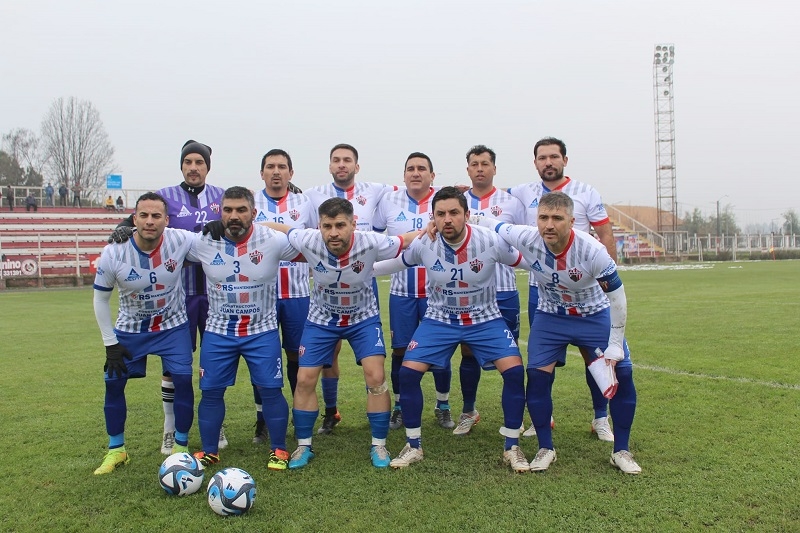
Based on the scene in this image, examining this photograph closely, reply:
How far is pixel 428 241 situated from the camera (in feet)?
16.1

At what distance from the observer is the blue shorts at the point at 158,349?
4.87 meters

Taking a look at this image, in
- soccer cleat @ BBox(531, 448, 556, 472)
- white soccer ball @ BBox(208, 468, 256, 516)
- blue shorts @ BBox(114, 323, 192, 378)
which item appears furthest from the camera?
blue shorts @ BBox(114, 323, 192, 378)

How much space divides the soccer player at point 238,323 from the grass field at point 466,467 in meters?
0.43

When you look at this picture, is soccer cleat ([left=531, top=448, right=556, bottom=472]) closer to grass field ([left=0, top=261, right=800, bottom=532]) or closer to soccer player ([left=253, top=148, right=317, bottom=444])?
grass field ([left=0, top=261, right=800, bottom=532])

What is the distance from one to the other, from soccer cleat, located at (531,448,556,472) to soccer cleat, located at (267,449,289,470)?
5.96 ft

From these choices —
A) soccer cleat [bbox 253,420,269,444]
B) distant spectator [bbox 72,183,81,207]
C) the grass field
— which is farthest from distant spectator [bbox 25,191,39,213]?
soccer cleat [bbox 253,420,269,444]

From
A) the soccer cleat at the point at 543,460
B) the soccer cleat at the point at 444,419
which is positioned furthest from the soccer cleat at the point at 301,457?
the soccer cleat at the point at 543,460

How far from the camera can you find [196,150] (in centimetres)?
558

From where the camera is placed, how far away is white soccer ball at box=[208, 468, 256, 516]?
3705 mm

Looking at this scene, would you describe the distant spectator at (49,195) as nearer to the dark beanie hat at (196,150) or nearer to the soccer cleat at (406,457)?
the dark beanie hat at (196,150)

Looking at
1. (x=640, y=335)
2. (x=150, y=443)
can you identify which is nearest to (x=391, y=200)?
(x=150, y=443)

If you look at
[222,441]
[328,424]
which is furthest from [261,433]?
[328,424]

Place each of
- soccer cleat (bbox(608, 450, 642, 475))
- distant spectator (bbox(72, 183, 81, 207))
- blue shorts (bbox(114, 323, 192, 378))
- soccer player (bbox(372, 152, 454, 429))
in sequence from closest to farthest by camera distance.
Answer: soccer cleat (bbox(608, 450, 642, 475))
blue shorts (bbox(114, 323, 192, 378))
soccer player (bbox(372, 152, 454, 429))
distant spectator (bbox(72, 183, 81, 207))

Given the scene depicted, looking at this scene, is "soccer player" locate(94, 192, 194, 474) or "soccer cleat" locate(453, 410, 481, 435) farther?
"soccer cleat" locate(453, 410, 481, 435)
